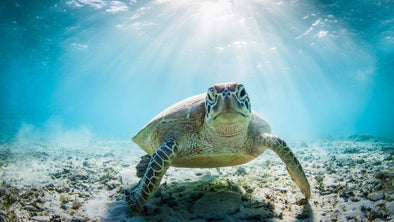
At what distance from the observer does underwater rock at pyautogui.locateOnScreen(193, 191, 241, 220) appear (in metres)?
2.54

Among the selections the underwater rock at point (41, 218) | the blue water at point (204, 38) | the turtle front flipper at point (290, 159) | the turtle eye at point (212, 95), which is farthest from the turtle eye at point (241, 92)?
the blue water at point (204, 38)

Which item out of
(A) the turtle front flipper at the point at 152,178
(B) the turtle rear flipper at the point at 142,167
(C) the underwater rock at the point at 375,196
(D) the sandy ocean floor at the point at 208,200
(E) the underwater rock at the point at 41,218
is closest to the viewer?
(E) the underwater rock at the point at 41,218

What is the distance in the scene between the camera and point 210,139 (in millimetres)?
3113

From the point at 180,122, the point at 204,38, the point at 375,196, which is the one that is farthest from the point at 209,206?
the point at 204,38

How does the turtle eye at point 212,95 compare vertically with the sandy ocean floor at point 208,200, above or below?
above

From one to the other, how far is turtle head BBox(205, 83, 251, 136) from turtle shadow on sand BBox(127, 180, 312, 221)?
1.10 meters

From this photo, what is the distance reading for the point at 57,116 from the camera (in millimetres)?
89375

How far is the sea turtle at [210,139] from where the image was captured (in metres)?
2.57

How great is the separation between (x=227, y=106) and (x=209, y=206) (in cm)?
144

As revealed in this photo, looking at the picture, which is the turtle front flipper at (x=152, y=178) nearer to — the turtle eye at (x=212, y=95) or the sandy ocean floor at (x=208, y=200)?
the sandy ocean floor at (x=208, y=200)

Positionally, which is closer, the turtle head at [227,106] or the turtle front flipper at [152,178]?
the turtle head at [227,106]

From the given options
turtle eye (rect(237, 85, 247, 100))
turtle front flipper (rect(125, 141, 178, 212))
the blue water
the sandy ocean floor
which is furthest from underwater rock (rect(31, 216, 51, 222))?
the blue water

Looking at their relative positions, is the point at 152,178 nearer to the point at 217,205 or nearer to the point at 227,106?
the point at 217,205

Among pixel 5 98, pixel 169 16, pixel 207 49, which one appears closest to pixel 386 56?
pixel 207 49
